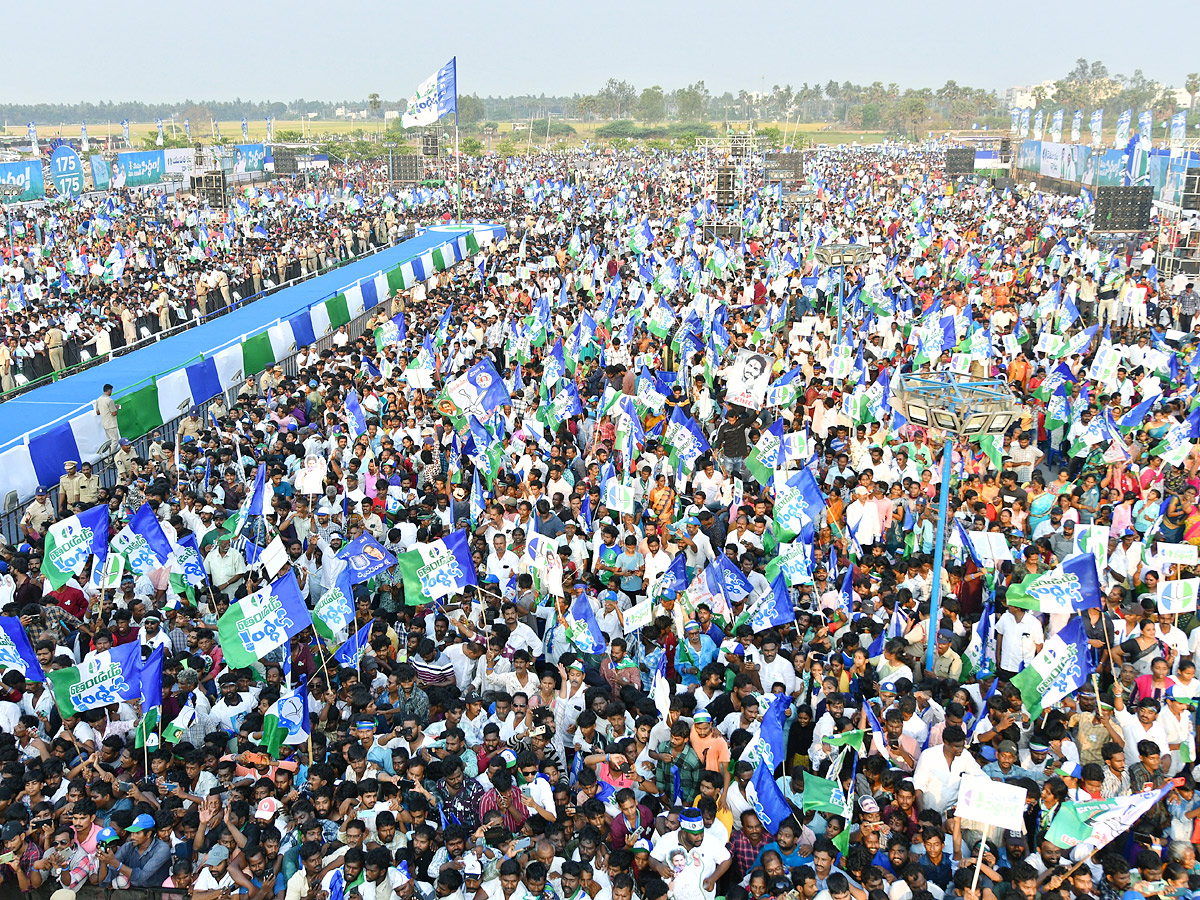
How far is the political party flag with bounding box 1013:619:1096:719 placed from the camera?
7297 millimetres

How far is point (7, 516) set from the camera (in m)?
13.6

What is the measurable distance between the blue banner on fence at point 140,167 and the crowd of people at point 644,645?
1696 inches

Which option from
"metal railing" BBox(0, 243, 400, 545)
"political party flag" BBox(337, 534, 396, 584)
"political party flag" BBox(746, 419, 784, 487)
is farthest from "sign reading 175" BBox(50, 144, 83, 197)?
"political party flag" BBox(337, 534, 396, 584)

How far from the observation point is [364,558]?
9312 mm

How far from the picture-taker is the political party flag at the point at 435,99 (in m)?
43.5

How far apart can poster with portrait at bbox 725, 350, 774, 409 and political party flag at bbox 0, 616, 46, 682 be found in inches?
354

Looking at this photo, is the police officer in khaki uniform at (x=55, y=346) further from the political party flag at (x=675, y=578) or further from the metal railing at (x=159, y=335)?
the political party flag at (x=675, y=578)

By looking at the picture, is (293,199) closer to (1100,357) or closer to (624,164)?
(624,164)

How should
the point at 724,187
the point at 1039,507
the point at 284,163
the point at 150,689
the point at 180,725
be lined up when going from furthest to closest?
the point at 284,163 → the point at 724,187 → the point at 1039,507 → the point at 180,725 → the point at 150,689

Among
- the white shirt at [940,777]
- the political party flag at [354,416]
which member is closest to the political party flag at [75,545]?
the political party flag at [354,416]

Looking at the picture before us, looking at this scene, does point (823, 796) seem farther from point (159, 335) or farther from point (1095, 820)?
point (159, 335)

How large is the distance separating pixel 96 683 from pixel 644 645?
417cm

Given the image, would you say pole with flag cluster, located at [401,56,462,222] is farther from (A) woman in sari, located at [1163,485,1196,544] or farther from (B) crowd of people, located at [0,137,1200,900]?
(A) woman in sari, located at [1163,485,1196,544]

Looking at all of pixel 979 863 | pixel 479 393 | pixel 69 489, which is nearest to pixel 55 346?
pixel 69 489
